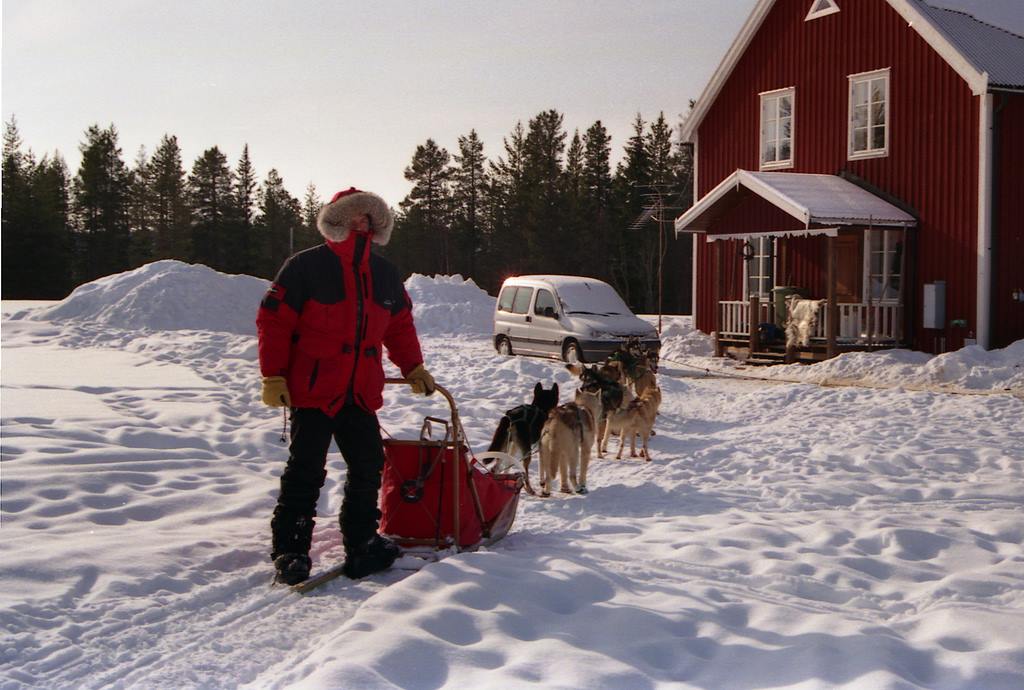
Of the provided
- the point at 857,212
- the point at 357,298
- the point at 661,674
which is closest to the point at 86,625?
the point at 357,298

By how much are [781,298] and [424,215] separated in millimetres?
47334

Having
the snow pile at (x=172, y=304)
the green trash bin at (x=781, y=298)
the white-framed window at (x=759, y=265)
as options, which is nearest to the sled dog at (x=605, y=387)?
the green trash bin at (x=781, y=298)

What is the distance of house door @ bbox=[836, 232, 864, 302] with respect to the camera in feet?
63.6

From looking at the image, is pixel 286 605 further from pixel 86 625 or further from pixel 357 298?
pixel 357 298

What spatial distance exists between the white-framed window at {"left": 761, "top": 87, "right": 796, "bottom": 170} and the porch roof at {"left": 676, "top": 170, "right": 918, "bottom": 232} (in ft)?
4.36

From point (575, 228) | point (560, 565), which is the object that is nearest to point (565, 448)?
point (560, 565)

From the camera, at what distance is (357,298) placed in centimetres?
503

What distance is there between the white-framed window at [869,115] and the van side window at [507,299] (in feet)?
24.2

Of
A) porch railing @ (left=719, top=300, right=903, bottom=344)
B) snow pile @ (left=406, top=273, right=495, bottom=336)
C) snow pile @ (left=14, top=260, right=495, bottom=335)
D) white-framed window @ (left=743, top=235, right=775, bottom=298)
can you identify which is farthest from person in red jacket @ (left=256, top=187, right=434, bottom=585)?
snow pile @ (left=406, top=273, right=495, bottom=336)

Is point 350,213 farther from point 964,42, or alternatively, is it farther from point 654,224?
point 654,224

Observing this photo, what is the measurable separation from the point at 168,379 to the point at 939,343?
13236 millimetres

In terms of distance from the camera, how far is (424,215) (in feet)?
213

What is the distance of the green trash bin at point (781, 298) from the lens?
1941 cm

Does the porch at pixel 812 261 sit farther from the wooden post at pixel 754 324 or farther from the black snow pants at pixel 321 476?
the black snow pants at pixel 321 476
